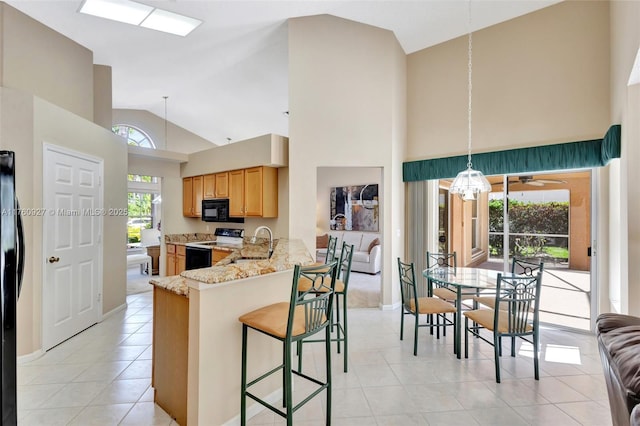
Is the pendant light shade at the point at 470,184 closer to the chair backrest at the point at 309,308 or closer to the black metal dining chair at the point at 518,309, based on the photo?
the black metal dining chair at the point at 518,309

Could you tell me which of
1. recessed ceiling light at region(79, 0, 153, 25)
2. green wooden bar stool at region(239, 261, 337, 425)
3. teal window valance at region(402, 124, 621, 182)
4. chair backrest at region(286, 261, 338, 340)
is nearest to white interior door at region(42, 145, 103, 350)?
recessed ceiling light at region(79, 0, 153, 25)

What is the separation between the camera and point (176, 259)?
19.6ft

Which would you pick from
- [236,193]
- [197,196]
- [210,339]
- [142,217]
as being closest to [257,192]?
[236,193]

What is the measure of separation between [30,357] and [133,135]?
5.91m

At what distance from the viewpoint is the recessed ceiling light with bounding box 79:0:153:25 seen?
10.5ft

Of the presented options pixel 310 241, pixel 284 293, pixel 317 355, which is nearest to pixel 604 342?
pixel 284 293

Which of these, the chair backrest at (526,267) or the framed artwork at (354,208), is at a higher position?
the framed artwork at (354,208)

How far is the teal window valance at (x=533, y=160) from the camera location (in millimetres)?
3177

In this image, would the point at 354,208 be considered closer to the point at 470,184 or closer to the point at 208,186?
the point at 208,186

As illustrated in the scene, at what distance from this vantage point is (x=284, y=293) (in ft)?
7.57

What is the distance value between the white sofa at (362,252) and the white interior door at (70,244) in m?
4.19

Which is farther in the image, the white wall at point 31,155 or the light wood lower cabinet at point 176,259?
the light wood lower cabinet at point 176,259

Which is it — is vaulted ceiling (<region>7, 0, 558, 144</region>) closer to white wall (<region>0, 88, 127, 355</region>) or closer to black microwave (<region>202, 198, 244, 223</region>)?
white wall (<region>0, 88, 127, 355</region>)

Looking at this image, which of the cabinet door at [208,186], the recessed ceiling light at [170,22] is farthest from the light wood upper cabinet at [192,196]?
the recessed ceiling light at [170,22]
